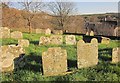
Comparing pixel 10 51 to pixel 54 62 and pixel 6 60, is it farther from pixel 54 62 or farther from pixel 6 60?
pixel 54 62

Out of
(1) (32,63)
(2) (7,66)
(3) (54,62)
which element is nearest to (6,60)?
(2) (7,66)

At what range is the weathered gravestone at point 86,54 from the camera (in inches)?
518

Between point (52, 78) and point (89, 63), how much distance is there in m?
2.71

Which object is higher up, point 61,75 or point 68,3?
point 68,3

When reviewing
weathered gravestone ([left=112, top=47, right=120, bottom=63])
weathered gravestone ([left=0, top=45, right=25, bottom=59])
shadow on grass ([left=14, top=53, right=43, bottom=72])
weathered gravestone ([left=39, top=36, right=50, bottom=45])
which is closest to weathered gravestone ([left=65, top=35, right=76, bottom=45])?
weathered gravestone ([left=39, top=36, right=50, bottom=45])

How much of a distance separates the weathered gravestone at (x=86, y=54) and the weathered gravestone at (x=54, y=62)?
1.00 metres

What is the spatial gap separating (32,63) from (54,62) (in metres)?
1.80

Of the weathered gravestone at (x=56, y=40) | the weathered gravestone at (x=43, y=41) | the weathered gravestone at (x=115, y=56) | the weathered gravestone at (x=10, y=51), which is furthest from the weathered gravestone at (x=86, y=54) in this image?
the weathered gravestone at (x=56, y=40)

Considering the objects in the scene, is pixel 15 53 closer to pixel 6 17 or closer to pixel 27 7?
pixel 27 7

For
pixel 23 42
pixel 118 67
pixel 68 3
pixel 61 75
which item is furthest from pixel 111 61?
pixel 68 3

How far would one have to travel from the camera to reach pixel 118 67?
12758 mm

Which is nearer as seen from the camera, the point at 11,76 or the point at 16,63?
the point at 11,76

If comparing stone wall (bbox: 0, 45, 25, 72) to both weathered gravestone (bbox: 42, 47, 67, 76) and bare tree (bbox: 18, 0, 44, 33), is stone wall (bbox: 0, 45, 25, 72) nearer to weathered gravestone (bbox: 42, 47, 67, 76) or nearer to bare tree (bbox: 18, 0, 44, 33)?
weathered gravestone (bbox: 42, 47, 67, 76)

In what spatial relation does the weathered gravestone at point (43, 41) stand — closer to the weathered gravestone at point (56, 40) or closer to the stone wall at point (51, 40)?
the stone wall at point (51, 40)
